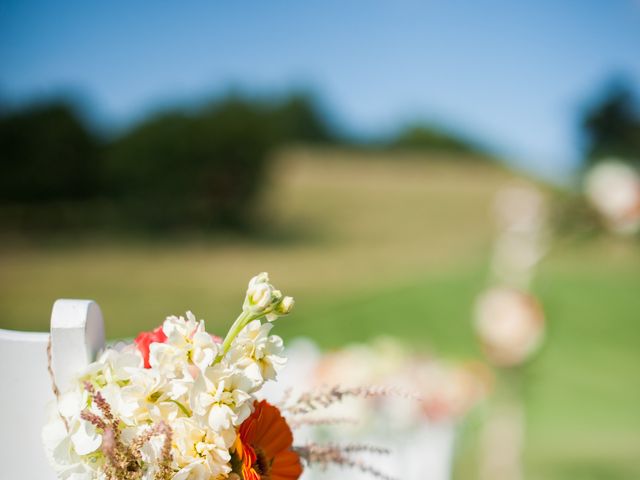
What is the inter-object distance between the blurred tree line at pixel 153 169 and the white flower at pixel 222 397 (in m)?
12.8

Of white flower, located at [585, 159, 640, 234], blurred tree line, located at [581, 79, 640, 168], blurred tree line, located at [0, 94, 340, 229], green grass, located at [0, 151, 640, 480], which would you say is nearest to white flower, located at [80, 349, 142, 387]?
white flower, located at [585, 159, 640, 234]

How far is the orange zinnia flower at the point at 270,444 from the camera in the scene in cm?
83

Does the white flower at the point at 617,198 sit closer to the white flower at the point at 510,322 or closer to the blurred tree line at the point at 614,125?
the white flower at the point at 510,322

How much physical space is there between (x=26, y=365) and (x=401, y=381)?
1658 mm

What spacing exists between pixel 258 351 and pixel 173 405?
0.10m

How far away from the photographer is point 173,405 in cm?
77

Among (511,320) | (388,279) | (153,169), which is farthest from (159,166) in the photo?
(511,320)

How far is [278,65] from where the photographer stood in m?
14.5

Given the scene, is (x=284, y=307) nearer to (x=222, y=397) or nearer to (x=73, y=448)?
(x=222, y=397)

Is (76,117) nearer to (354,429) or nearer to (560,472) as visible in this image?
(560,472)

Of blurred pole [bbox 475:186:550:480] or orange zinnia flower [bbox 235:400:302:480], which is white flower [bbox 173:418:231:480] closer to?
orange zinnia flower [bbox 235:400:302:480]

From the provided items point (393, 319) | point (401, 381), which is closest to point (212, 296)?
point (393, 319)

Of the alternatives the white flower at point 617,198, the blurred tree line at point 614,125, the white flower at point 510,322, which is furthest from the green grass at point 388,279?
the white flower at point 617,198

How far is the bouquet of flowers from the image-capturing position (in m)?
0.74
